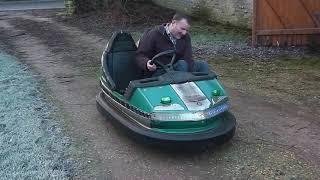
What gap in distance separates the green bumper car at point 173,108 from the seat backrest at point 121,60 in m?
0.35

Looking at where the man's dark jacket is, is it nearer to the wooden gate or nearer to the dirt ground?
the dirt ground

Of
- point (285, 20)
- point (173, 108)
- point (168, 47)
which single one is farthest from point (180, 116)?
point (285, 20)

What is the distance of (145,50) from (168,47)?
25cm

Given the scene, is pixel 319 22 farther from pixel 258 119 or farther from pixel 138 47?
pixel 138 47

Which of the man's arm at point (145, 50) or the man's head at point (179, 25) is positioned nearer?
the man's head at point (179, 25)

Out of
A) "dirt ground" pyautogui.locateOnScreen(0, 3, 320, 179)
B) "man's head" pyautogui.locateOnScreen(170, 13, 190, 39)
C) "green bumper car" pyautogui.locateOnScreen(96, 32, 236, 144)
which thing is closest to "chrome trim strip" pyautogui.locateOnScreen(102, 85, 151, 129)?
"green bumper car" pyautogui.locateOnScreen(96, 32, 236, 144)

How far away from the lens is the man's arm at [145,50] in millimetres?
5281

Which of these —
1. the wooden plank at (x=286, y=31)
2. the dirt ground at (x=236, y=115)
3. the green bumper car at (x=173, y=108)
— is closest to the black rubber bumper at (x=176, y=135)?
the green bumper car at (x=173, y=108)

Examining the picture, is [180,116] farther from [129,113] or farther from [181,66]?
[181,66]

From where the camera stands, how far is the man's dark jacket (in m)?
5.30

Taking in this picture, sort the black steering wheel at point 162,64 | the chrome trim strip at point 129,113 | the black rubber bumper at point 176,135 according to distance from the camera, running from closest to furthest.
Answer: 1. the black rubber bumper at point 176,135
2. the chrome trim strip at point 129,113
3. the black steering wheel at point 162,64

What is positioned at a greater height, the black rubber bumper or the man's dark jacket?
the man's dark jacket

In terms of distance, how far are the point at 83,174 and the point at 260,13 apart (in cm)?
654

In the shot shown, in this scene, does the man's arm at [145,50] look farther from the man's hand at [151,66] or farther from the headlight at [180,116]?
the headlight at [180,116]
